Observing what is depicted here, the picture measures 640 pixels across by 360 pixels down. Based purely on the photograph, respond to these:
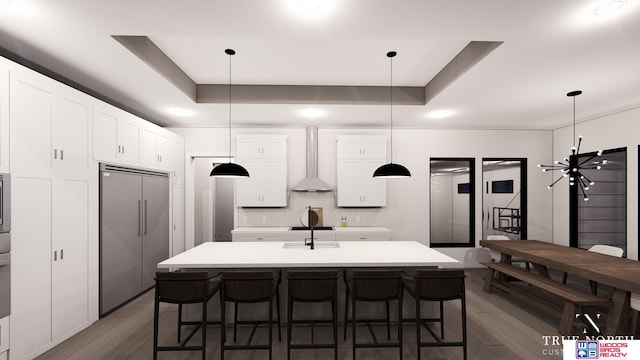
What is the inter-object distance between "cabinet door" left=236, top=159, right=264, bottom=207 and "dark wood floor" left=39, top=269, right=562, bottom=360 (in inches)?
80.8

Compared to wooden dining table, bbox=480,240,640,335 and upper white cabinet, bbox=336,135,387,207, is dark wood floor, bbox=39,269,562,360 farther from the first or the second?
upper white cabinet, bbox=336,135,387,207

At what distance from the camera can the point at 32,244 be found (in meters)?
2.60

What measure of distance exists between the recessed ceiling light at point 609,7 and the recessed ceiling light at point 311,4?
1.86 metres

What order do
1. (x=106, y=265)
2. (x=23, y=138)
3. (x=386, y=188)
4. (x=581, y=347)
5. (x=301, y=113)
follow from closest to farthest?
(x=581, y=347) → (x=23, y=138) → (x=106, y=265) → (x=301, y=113) → (x=386, y=188)

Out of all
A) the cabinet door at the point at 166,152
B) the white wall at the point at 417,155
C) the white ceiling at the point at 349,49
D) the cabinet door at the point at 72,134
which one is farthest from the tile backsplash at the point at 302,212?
the cabinet door at the point at 72,134

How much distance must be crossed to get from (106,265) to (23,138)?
5.45 feet

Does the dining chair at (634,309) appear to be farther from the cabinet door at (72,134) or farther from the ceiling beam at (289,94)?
the cabinet door at (72,134)

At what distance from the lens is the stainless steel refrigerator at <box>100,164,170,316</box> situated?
3.48 m

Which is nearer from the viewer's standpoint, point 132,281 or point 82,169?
point 82,169

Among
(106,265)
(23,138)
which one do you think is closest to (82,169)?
(23,138)

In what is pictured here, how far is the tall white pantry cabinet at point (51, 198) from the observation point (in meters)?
2.46

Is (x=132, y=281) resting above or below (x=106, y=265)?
below

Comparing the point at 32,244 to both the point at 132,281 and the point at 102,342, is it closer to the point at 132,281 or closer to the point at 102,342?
the point at 102,342

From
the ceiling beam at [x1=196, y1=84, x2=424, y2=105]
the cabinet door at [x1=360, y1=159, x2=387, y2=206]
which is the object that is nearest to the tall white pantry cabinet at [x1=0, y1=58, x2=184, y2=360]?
the ceiling beam at [x1=196, y1=84, x2=424, y2=105]
